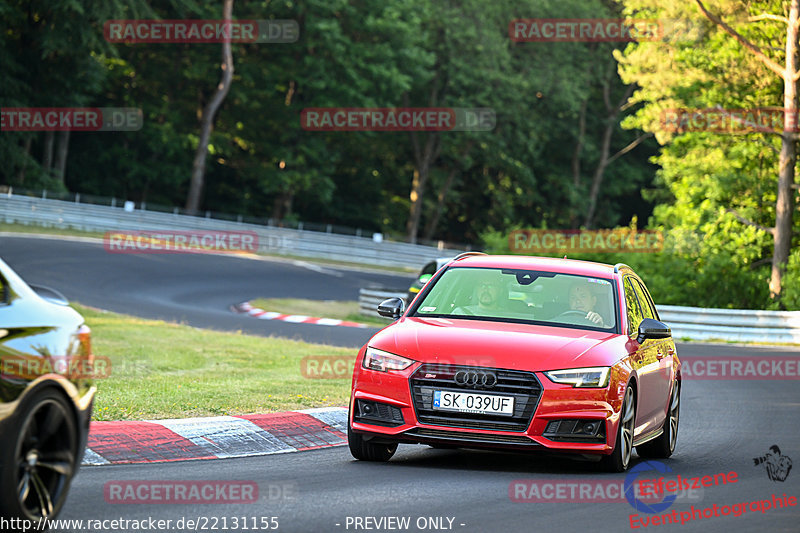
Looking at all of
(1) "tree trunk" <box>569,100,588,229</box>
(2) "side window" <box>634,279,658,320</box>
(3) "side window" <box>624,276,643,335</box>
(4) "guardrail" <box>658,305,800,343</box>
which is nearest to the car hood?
(3) "side window" <box>624,276,643,335</box>

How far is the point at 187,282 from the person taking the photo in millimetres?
35875

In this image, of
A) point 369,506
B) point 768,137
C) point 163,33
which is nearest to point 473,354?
point 369,506

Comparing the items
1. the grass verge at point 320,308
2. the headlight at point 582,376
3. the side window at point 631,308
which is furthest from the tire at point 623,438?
the grass verge at point 320,308

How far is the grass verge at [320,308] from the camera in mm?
31031

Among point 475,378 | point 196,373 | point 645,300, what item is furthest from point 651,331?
point 196,373

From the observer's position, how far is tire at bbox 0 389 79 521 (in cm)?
561

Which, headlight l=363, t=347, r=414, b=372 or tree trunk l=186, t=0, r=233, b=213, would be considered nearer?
headlight l=363, t=347, r=414, b=372

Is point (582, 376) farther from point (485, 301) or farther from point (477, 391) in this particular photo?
point (485, 301)

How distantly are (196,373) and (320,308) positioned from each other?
683 inches

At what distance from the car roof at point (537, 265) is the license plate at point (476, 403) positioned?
1881 millimetres

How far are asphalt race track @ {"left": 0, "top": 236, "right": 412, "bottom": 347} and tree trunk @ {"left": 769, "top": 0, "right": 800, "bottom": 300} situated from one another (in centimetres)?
1231

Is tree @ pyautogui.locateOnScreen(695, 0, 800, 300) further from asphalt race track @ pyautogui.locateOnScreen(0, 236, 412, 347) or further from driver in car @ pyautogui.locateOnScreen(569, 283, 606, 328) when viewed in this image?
driver in car @ pyautogui.locateOnScreen(569, 283, 606, 328)

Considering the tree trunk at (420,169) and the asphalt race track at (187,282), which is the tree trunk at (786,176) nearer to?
the asphalt race track at (187,282)

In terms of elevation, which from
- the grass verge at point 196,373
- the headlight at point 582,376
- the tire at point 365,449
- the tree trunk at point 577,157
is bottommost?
the grass verge at point 196,373
